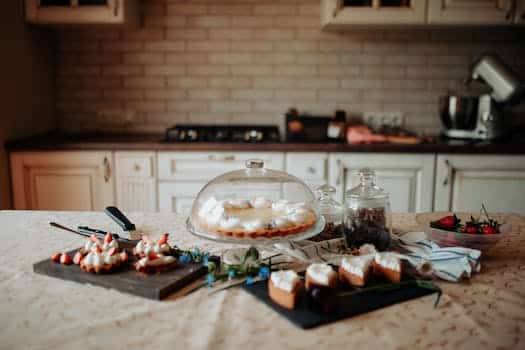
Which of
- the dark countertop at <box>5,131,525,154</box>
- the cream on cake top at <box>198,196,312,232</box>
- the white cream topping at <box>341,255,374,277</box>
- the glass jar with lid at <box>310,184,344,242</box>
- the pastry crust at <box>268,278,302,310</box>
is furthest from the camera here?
the dark countertop at <box>5,131,525,154</box>

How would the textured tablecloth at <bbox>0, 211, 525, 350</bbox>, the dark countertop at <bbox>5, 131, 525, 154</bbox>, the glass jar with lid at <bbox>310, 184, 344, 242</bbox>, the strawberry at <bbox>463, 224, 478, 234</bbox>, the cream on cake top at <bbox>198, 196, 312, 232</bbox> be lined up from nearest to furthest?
the textured tablecloth at <bbox>0, 211, 525, 350</bbox>, the cream on cake top at <bbox>198, 196, 312, 232</bbox>, the strawberry at <bbox>463, 224, 478, 234</bbox>, the glass jar with lid at <bbox>310, 184, 344, 242</bbox>, the dark countertop at <bbox>5, 131, 525, 154</bbox>

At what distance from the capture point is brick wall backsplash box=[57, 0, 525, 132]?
3.28 m

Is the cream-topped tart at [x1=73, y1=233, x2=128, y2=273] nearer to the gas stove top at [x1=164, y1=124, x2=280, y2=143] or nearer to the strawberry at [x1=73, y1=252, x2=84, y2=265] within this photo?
the strawberry at [x1=73, y1=252, x2=84, y2=265]

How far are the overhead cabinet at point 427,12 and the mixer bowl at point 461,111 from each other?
441 mm

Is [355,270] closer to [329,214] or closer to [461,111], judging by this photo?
[329,214]

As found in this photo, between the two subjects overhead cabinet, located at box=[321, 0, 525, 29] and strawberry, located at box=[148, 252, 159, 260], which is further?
overhead cabinet, located at box=[321, 0, 525, 29]

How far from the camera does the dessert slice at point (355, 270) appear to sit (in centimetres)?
107

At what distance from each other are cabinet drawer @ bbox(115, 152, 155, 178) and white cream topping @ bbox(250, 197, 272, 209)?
1.61m

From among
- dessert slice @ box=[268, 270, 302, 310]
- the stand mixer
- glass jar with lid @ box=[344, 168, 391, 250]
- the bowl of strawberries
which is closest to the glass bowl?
the bowl of strawberries

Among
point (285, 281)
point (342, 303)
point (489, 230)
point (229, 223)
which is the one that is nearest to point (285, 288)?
point (285, 281)

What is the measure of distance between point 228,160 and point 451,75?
1.62m

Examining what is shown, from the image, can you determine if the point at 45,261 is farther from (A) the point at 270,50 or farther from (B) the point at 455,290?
(A) the point at 270,50

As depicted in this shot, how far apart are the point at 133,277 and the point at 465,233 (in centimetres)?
83

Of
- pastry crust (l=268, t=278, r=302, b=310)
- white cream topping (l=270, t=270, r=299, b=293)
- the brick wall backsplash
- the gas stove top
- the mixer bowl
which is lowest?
pastry crust (l=268, t=278, r=302, b=310)
